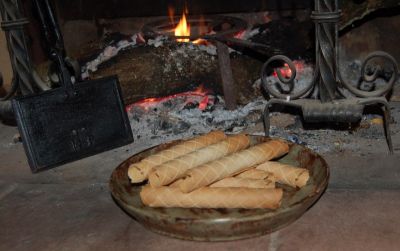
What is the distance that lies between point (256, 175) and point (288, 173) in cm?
10

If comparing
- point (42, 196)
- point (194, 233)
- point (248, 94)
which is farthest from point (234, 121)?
point (194, 233)

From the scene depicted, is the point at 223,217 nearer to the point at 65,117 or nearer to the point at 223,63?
the point at 65,117

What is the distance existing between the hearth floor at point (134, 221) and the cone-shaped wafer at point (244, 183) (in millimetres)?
159

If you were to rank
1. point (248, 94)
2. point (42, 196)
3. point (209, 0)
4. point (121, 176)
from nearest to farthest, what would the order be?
point (121, 176)
point (42, 196)
point (248, 94)
point (209, 0)

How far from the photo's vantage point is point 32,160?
2029 millimetres

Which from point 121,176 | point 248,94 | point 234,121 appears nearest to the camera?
point 121,176

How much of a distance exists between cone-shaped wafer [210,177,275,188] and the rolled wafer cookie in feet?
0.11

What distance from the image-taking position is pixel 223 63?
2.54m

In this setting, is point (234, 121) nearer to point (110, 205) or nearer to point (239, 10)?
point (110, 205)

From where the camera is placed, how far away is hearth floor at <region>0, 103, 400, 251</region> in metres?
1.42

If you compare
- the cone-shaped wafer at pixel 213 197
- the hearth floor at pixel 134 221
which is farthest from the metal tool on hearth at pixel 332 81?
the cone-shaped wafer at pixel 213 197

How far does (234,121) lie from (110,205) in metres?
0.93

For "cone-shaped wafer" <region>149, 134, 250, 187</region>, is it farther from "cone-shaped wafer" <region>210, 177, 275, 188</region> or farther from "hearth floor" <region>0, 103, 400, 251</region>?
"hearth floor" <region>0, 103, 400, 251</region>

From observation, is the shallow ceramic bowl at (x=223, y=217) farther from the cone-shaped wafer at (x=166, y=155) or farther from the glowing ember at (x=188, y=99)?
the glowing ember at (x=188, y=99)
